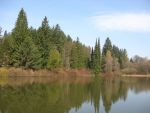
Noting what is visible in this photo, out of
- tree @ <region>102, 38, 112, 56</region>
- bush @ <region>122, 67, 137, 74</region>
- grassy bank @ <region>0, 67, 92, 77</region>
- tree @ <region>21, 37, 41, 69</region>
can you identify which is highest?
tree @ <region>102, 38, 112, 56</region>

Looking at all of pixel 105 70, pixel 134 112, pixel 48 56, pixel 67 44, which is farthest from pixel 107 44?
pixel 134 112

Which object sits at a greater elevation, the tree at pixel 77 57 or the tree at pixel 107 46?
the tree at pixel 107 46

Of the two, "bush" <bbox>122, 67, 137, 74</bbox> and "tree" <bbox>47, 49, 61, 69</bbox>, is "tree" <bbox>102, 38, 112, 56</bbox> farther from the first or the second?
"tree" <bbox>47, 49, 61, 69</bbox>

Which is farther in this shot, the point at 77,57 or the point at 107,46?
the point at 107,46

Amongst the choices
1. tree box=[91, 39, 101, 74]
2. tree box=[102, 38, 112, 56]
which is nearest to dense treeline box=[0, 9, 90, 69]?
tree box=[91, 39, 101, 74]

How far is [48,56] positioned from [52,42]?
18.3 ft

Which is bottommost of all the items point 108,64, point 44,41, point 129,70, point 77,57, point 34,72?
point 34,72

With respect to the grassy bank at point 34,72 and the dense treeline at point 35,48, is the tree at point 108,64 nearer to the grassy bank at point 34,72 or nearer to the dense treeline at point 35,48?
the dense treeline at point 35,48

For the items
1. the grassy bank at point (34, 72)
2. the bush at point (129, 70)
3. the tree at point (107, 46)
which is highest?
the tree at point (107, 46)

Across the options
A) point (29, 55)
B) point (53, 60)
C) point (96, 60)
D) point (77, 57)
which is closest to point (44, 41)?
point (53, 60)

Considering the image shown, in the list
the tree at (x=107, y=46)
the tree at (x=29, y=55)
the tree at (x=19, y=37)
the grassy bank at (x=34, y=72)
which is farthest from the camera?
the tree at (x=107, y=46)

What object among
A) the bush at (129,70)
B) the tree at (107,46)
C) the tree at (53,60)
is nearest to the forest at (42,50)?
the tree at (53,60)

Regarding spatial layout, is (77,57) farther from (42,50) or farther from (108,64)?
(42,50)

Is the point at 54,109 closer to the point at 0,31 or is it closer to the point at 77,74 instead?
the point at 0,31
